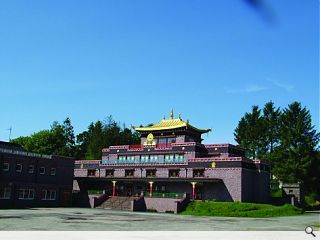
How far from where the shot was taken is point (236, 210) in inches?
1586

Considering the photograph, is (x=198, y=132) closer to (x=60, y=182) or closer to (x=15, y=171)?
(x=60, y=182)

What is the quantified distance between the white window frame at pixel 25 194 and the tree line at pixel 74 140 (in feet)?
98.8

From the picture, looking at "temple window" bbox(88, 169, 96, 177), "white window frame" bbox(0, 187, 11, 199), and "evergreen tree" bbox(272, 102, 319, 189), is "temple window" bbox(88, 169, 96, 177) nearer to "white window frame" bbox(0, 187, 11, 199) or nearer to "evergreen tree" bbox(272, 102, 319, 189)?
"white window frame" bbox(0, 187, 11, 199)

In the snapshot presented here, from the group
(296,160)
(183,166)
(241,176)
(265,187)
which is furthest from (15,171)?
(296,160)

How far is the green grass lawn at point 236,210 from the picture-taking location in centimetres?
3909

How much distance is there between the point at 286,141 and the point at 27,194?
42.4 m

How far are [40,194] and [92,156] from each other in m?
33.2

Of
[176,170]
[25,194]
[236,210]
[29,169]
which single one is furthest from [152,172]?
[25,194]

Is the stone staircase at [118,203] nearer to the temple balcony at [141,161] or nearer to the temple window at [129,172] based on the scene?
the temple window at [129,172]

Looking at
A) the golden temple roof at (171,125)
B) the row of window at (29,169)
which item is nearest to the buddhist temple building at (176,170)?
the golden temple roof at (171,125)

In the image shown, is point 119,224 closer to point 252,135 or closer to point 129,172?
point 129,172

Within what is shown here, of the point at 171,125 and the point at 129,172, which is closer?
the point at 129,172

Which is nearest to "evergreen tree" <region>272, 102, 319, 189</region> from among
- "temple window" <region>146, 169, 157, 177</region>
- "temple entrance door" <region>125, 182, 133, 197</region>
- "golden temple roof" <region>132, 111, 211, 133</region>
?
"golden temple roof" <region>132, 111, 211, 133</region>

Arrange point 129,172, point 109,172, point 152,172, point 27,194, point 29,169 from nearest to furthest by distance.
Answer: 1. point 27,194
2. point 29,169
3. point 152,172
4. point 129,172
5. point 109,172
